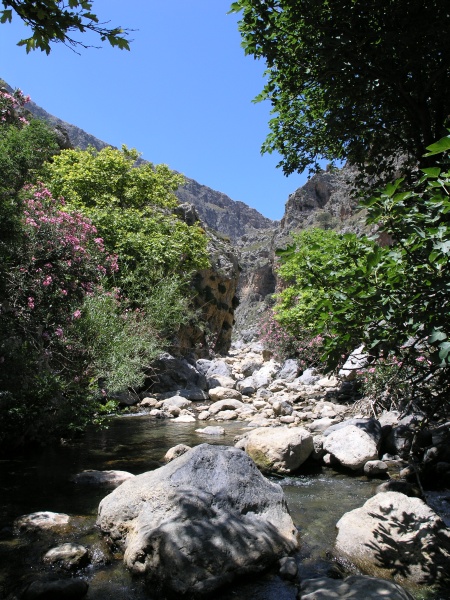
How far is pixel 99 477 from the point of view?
23.7 ft

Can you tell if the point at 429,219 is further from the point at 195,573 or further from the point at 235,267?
the point at 235,267

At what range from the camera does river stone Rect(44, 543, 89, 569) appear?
14.7 feet

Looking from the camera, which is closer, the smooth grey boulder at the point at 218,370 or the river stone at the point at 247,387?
the river stone at the point at 247,387

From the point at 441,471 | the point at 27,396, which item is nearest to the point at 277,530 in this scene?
the point at 441,471

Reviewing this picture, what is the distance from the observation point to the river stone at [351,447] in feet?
26.5

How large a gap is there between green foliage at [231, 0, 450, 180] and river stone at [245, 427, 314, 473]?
17.3 feet

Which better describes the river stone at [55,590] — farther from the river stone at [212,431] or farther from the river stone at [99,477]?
the river stone at [212,431]

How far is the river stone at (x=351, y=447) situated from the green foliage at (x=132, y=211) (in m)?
9.69

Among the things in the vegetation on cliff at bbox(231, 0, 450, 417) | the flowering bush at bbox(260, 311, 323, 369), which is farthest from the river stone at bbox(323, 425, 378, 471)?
the flowering bush at bbox(260, 311, 323, 369)

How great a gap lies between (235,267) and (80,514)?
3332 centimetres

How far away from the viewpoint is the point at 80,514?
19.3 ft

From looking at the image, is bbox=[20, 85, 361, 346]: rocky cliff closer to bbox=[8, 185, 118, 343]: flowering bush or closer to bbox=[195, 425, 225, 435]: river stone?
bbox=[8, 185, 118, 343]: flowering bush

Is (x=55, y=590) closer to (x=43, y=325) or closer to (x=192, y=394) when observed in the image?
(x=43, y=325)

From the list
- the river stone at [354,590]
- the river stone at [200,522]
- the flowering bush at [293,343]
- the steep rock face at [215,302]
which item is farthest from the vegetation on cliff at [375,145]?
the steep rock face at [215,302]
